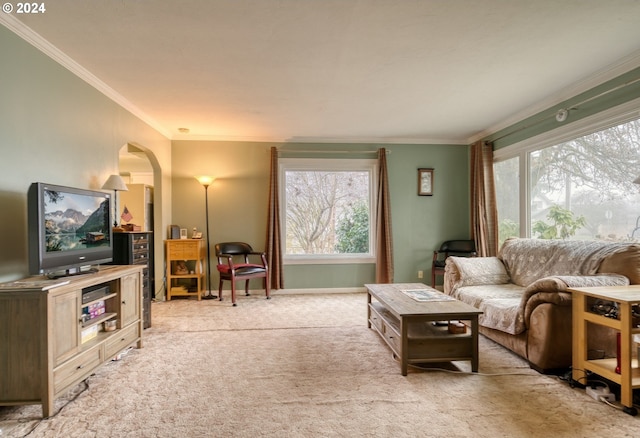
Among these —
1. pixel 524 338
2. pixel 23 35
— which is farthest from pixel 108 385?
pixel 524 338

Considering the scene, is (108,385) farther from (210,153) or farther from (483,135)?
(483,135)

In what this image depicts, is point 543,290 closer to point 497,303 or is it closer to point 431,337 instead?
point 497,303

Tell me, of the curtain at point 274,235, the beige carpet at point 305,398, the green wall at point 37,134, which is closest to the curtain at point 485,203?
the beige carpet at point 305,398

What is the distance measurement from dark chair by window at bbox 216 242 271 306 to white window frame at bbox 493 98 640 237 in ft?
11.5

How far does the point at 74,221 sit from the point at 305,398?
2045mm

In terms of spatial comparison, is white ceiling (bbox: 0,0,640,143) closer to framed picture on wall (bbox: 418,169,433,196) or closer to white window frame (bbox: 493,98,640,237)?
white window frame (bbox: 493,98,640,237)

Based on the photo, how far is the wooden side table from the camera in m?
1.80

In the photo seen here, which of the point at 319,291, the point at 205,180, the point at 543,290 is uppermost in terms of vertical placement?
the point at 205,180

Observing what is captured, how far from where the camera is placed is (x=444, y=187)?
5176 mm

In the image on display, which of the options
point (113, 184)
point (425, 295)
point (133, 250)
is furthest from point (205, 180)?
point (425, 295)

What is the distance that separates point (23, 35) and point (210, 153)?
9.18 feet

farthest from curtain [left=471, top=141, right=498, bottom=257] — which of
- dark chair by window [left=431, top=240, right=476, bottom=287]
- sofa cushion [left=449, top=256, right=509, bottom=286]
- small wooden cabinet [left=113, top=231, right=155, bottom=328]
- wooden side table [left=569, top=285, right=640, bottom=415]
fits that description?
small wooden cabinet [left=113, top=231, right=155, bottom=328]

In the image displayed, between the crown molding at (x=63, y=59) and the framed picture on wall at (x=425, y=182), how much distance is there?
4.07 m

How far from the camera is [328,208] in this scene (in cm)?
512
